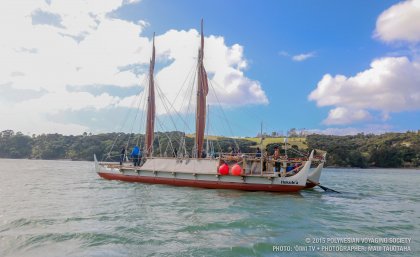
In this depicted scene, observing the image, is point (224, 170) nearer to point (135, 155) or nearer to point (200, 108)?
point (200, 108)

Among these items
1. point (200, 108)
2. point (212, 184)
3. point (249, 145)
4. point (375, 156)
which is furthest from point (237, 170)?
point (375, 156)

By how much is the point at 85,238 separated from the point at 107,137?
16675 centimetres

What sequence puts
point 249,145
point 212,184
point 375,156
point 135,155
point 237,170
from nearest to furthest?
point 237,170
point 212,184
point 135,155
point 249,145
point 375,156

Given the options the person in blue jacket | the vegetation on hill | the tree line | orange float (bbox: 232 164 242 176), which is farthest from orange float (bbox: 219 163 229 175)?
the tree line

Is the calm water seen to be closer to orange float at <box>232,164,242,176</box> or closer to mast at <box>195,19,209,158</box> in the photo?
orange float at <box>232,164,242,176</box>

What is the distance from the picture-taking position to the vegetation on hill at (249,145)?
124250 millimetres

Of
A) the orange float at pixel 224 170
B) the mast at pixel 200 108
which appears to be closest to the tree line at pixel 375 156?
the mast at pixel 200 108

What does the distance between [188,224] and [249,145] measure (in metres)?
109

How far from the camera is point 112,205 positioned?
2484 cm

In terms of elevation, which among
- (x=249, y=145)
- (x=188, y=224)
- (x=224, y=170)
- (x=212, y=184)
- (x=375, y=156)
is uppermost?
(x=249, y=145)

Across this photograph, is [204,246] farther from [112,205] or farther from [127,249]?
[112,205]

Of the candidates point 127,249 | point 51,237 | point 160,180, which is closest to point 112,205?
point 51,237

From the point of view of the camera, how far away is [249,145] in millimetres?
126438

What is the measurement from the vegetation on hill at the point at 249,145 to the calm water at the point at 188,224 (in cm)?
6844
